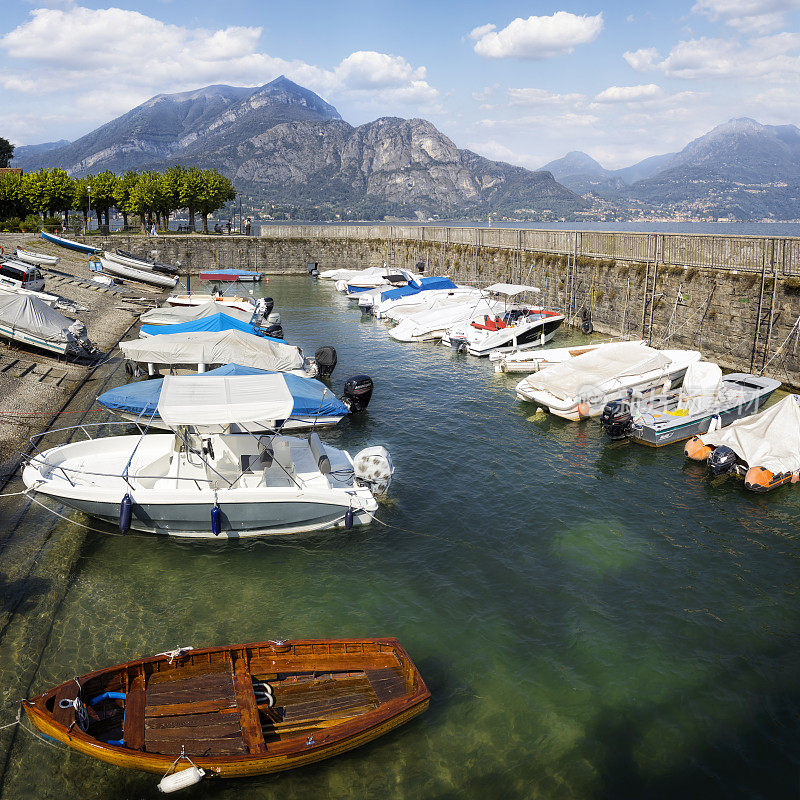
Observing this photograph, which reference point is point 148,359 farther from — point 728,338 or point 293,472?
point 728,338

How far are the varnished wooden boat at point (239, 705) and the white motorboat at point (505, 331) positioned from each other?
2630cm

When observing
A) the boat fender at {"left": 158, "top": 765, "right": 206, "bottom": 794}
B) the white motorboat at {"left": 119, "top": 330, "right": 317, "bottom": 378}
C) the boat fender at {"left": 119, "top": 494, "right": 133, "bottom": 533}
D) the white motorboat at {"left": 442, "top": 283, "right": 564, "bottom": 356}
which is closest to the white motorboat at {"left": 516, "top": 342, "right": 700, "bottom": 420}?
the white motorboat at {"left": 442, "top": 283, "right": 564, "bottom": 356}

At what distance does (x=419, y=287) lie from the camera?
49.8 m

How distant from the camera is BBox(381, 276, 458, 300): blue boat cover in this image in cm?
4947

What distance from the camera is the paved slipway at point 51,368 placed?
2131 centimetres

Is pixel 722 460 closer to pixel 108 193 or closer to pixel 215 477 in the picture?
pixel 215 477

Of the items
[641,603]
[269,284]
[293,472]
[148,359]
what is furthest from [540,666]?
[269,284]

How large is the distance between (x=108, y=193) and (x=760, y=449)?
263 ft

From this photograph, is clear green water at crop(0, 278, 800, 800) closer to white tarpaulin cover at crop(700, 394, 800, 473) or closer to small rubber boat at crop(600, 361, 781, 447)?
white tarpaulin cover at crop(700, 394, 800, 473)

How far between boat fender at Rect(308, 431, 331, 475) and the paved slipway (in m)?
9.27

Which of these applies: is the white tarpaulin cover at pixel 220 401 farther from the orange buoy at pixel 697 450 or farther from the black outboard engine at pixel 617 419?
the orange buoy at pixel 697 450

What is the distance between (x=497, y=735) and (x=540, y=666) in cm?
194

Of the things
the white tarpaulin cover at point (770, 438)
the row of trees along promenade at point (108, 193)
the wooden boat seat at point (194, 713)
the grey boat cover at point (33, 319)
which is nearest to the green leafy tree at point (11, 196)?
the row of trees along promenade at point (108, 193)

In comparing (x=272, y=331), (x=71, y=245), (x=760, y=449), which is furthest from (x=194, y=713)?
(x=71, y=245)
